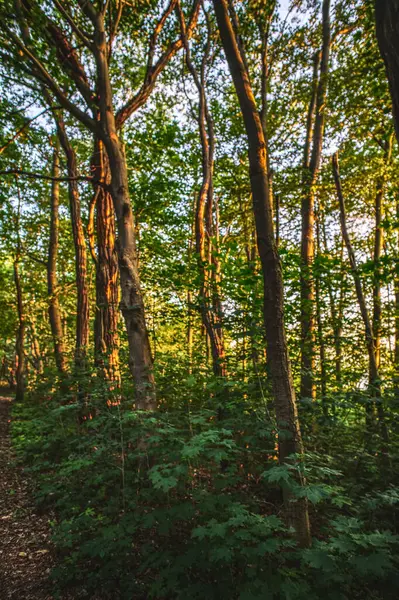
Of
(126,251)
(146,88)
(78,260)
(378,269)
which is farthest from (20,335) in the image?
(378,269)

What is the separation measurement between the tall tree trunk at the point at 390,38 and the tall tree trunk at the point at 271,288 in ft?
4.55

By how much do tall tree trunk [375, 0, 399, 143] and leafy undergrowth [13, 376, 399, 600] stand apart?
262 cm

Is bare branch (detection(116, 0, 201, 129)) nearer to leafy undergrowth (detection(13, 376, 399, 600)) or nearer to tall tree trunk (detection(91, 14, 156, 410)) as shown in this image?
tall tree trunk (detection(91, 14, 156, 410))

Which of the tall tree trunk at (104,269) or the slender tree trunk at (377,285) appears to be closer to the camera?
the slender tree trunk at (377,285)

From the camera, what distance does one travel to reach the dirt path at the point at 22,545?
2765 mm

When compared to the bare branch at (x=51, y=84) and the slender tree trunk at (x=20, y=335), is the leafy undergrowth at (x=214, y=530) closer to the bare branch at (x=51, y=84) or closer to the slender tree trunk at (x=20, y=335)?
the bare branch at (x=51, y=84)

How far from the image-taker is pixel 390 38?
71.3 inches

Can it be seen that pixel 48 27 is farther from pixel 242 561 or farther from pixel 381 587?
pixel 381 587

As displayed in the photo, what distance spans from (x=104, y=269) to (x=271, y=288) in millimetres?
3999

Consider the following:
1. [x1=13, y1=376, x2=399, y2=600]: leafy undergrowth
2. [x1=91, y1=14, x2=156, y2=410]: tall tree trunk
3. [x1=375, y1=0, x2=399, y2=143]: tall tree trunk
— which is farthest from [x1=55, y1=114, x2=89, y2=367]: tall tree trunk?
[x1=375, y1=0, x2=399, y2=143]: tall tree trunk

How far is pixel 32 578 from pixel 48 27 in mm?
7575

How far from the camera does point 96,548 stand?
257cm

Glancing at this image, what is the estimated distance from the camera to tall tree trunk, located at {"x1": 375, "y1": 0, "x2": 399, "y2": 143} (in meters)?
1.77

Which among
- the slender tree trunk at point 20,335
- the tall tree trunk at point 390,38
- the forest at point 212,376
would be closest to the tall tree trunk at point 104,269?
the forest at point 212,376
